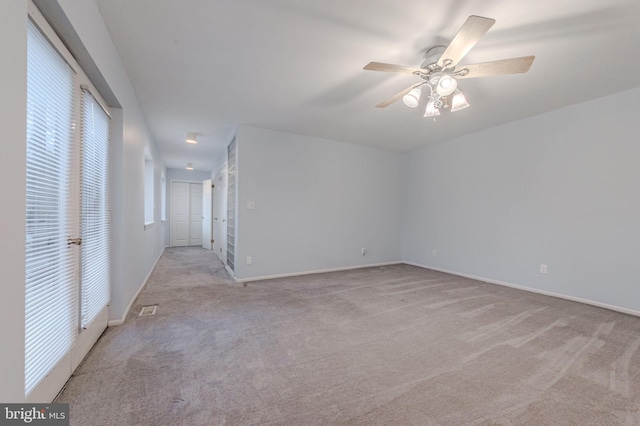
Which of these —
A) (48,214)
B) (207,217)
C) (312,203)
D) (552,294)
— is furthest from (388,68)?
(207,217)

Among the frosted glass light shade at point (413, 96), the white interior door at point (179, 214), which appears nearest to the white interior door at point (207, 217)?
the white interior door at point (179, 214)

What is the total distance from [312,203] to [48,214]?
141 inches

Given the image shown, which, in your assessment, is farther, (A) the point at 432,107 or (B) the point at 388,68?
(A) the point at 432,107

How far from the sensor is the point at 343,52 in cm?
219

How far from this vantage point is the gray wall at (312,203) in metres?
4.12

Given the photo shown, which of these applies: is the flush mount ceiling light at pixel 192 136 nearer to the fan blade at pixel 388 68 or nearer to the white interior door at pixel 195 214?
the fan blade at pixel 388 68

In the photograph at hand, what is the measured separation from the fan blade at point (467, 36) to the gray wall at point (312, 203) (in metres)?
2.95

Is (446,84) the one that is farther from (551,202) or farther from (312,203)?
(312,203)

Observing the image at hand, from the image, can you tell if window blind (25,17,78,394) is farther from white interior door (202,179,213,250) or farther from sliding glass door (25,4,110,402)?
white interior door (202,179,213,250)

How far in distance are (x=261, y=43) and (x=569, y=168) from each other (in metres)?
4.09

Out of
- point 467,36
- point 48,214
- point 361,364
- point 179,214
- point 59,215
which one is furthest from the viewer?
point 179,214

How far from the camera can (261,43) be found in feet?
6.89

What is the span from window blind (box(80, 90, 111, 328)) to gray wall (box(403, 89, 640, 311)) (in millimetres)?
5102

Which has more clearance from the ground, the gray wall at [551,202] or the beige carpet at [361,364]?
the gray wall at [551,202]
